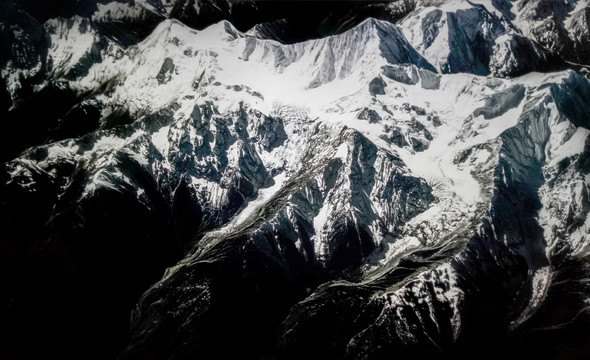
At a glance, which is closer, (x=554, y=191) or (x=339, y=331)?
(x=339, y=331)

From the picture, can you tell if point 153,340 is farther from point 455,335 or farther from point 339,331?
point 455,335

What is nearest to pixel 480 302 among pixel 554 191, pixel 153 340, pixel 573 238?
pixel 573 238

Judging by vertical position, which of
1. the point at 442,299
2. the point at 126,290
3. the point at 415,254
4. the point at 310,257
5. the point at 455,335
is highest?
the point at 126,290

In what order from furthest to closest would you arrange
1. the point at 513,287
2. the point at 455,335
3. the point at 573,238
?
1. the point at 573,238
2. the point at 513,287
3. the point at 455,335

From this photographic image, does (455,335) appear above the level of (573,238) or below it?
below

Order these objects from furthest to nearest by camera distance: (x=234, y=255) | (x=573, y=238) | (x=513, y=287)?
(x=234, y=255) < (x=573, y=238) < (x=513, y=287)

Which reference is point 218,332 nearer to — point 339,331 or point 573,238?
point 339,331

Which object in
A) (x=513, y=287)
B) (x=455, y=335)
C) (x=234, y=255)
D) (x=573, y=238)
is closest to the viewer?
(x=455, y=335)

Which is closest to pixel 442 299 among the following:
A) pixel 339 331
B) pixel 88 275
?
pixel 339 331

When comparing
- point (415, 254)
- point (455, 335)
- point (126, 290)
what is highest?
point (126, 290)
